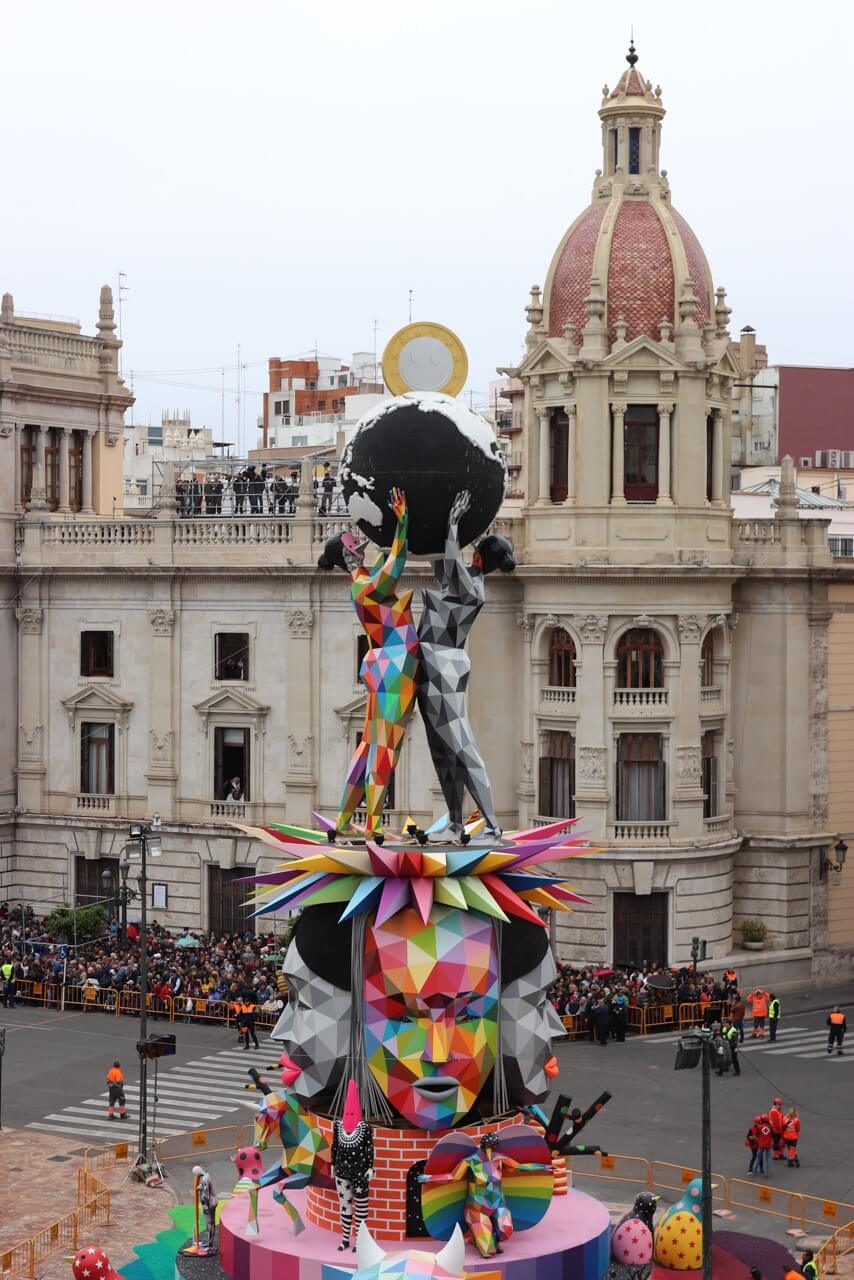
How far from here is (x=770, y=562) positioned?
61.8 metres

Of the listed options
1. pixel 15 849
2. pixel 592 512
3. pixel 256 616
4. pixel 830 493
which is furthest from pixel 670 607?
pixel 830 493

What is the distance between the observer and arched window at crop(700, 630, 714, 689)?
6103cm

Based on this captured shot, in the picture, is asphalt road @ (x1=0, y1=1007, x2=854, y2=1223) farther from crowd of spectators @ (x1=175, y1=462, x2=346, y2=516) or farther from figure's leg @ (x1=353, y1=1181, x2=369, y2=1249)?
crowd of spectators @ (x1=175, y1=462, x2=346, y2=516)

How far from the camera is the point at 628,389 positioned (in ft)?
195

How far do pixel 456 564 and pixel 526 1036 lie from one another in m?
7.43

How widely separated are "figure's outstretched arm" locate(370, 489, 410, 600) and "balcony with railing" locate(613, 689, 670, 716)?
2282 cm

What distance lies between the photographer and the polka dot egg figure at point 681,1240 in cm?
3719

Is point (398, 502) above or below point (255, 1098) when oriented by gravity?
above

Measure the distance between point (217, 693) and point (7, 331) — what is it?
1296 cm

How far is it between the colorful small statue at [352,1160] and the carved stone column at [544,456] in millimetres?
27990

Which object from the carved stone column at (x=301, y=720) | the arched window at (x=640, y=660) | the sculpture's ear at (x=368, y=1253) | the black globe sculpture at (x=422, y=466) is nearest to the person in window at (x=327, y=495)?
the carved stone column at (x=301, y=720)

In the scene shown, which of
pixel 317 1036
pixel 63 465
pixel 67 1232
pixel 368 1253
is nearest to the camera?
pixel 368 1253

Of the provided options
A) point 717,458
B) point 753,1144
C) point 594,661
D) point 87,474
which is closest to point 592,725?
point 594,661

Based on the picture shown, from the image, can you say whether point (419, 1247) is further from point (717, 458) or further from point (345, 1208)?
point (717, 458)
